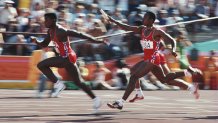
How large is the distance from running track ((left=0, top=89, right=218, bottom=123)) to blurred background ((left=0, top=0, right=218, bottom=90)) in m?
2.34

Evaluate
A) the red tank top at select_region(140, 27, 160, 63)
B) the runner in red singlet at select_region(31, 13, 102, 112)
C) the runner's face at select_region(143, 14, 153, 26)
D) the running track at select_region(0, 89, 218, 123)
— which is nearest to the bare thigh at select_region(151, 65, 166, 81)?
the red tank top at select_region(140, 27, 160, 63)

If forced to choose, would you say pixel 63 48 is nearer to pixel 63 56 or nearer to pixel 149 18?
pixel 63 56

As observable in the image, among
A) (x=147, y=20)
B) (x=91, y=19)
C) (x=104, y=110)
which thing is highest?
(x=147, y=20)

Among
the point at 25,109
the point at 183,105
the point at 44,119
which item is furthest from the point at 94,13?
the point at 44,119

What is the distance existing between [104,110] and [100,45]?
7.39 m

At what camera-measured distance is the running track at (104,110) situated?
38.5ft

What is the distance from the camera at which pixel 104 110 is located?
13.5 meters

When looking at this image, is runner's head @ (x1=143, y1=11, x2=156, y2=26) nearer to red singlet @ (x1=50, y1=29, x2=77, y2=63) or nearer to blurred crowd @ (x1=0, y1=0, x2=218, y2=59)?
red singlet @ (x1=50, y1=29, x2=77, y2=63)

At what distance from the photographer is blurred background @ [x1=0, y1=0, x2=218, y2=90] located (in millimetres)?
20359

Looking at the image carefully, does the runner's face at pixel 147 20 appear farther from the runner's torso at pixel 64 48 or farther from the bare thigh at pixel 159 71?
the runner's torso at pixel 64 48

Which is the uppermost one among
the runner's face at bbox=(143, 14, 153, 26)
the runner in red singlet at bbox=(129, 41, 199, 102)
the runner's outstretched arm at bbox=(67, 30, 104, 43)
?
the runner's face at bbox=(143, 14, 153, 26)

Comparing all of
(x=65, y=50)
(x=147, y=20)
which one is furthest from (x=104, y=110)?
(x=147, y=20)

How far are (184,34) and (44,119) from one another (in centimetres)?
1089

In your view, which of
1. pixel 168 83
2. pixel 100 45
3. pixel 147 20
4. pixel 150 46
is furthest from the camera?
pixel 100 45
